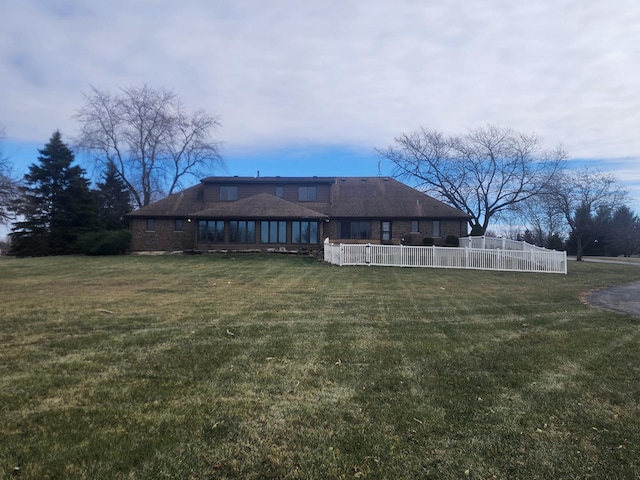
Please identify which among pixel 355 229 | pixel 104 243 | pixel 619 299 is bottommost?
pixel 619 299

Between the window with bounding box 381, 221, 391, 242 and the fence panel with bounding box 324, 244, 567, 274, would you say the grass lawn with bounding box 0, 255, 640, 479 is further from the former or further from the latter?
the window with bounding box 381, 221, 391, 242

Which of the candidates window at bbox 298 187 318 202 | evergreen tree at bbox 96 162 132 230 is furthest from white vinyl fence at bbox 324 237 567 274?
evergreen tree at bbox 96 162 132 230

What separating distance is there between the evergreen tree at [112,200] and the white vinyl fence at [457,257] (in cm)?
2796

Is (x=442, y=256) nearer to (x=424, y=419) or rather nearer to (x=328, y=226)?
(x=328, y=226)

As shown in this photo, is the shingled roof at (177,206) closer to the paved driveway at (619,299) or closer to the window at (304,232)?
the window at (304,232)

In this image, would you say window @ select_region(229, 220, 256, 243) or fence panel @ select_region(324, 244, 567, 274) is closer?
fence panel @ select_region(324, 244, 567, 274)

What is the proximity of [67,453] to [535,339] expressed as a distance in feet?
19.7

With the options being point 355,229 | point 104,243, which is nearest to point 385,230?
point 355,229

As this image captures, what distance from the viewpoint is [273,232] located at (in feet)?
92.5

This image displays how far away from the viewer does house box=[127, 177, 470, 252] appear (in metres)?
28.1

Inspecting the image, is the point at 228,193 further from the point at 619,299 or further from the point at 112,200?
the point at 619,299

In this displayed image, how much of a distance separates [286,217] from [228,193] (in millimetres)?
6640

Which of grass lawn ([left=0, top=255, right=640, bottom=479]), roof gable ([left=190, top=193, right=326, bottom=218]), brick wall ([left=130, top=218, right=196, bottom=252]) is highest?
→ roof gable ([left=190, top=193, right=326, bottom=218])

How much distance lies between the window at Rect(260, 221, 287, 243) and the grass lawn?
19.8 meters
